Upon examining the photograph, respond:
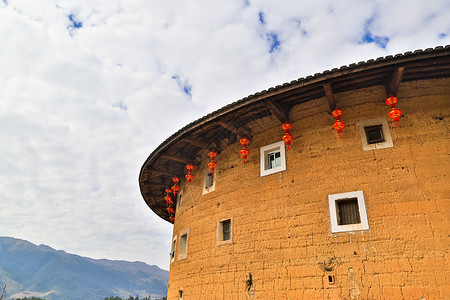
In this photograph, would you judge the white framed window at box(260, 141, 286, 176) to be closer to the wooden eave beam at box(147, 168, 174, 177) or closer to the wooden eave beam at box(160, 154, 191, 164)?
the wooden eave beam at box(160, 154, 191, 164)

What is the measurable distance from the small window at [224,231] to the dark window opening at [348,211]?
10.5 ft

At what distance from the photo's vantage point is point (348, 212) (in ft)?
25.6

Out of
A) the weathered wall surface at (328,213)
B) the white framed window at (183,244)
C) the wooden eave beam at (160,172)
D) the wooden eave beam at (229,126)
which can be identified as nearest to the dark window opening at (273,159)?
the weathered wall surface at (328,213)

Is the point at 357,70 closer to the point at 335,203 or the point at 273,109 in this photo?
the point at 273,109

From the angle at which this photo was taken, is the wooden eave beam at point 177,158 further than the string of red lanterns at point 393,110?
Yes

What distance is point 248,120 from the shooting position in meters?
10.0

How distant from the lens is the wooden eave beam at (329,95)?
8031 mm

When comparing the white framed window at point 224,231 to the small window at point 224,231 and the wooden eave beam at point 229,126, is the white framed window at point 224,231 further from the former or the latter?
the wooden eave beam at point 229,126

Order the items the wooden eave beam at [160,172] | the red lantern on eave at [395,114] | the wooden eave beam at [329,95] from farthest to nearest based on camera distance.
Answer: the wooden eave beam at [160,172]
the wooden eave beam at [329,95]
the red lantern on eave at [395,114]

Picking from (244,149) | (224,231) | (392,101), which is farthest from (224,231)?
(392,101)

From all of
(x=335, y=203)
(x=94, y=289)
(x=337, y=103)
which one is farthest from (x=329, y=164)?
(x=94, y=289)

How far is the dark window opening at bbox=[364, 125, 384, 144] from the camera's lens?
825cm

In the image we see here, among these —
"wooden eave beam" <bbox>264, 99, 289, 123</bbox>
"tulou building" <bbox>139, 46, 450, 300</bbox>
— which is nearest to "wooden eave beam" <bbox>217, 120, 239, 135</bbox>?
"tulou building" <bbox>139, 46, 450, 300</bbox>

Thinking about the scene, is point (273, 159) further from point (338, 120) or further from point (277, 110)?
point (338, 120)
